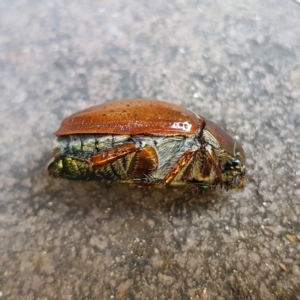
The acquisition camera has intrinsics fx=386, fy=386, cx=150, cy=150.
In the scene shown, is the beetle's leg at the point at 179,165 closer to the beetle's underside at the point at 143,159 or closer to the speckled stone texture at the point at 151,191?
the beetle's underside at the point at 143,159

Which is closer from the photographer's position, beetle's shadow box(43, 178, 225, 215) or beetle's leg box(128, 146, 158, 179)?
beetle's leg box(128, 146, 158, 179)

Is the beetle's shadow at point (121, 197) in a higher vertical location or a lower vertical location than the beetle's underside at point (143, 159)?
lower

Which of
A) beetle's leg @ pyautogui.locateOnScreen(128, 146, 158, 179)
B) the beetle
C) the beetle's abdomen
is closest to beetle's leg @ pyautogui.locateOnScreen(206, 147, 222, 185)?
the beetle

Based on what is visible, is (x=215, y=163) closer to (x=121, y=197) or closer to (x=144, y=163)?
(x=144, y=163)

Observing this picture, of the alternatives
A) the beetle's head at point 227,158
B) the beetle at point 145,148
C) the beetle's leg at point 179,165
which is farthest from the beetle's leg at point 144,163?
the beetle's head at point 227,158

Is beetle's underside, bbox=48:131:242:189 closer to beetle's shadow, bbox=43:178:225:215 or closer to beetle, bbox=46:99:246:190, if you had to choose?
beetle, bbox=46:99:246:190

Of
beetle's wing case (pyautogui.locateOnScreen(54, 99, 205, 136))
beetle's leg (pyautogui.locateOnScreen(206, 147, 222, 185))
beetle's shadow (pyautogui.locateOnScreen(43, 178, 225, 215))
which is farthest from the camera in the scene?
beetle's shadow (pyautogui.locateOnScreen(43, 178, 225, 215))

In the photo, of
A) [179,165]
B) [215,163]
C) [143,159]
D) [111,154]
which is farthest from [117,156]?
[215,163]

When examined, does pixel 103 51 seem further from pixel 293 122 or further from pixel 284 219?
pixel 284 219

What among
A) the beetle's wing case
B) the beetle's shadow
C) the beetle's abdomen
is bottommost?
the beetle's shadow

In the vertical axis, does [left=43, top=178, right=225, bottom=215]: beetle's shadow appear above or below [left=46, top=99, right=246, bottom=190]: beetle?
below
